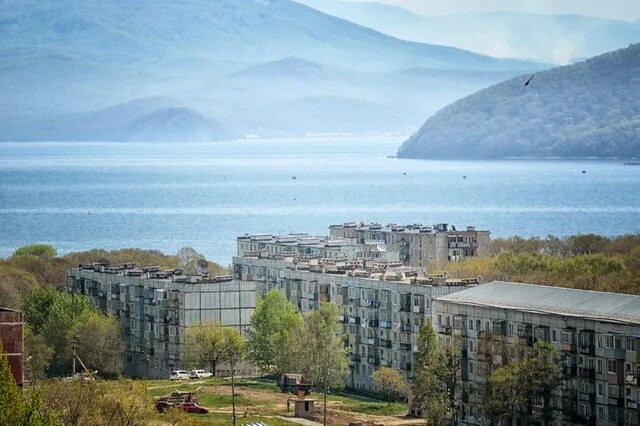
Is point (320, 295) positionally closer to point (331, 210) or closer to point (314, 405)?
point (314, 405)

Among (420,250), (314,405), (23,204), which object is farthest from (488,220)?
(314,405)

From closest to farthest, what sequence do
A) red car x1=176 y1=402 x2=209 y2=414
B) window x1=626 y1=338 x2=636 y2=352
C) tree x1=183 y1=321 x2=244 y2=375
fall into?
window x1=626 y1=338 x2=636 y2=352, red car x1=176 y1=402 x2=209 y2=414, tree x1=183 y1=321 x2=244 y2=375

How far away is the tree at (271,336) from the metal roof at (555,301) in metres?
6.46

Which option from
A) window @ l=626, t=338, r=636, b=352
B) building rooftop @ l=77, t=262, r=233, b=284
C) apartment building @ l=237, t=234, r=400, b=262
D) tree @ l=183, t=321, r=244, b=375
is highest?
apartment building @ l=237, t=234, r=400, b=262

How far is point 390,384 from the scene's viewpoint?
49938 mm

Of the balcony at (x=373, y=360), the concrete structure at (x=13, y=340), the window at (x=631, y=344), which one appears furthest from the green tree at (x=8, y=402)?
the balcony at (x=373, y=360)

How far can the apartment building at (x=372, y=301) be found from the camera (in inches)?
2051

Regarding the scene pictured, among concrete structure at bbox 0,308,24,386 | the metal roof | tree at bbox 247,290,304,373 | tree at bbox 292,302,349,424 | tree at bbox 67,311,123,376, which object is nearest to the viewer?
concrete structure at bbox 0,308,24,386

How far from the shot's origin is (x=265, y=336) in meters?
52.7

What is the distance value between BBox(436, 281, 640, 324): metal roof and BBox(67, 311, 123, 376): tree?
13.7m

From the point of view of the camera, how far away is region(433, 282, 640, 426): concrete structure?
38156 millimetres

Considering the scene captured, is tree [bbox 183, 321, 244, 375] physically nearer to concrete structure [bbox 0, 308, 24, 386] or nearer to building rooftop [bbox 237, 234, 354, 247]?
concrete structure [bbox 0, 308, 24, 386]

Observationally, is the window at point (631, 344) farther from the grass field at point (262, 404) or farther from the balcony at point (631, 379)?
the grass field at point (262, 404)

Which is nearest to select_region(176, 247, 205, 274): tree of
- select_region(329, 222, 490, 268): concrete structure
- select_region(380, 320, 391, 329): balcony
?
select_region(329, 222, 490, 268): concrete structure
